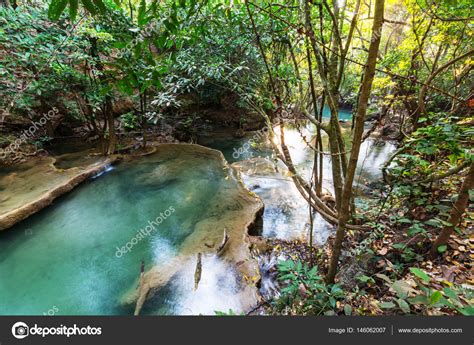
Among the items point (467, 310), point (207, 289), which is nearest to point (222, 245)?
point (207, 289)

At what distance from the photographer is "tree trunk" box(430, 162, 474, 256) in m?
1.64

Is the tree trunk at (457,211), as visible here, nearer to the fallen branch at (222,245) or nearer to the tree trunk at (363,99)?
the tree trunk at (363,99)

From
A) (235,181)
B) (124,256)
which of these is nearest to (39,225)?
(124,256)

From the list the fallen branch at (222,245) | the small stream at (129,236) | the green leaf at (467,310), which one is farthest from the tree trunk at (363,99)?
the fallen branch at (222,245)

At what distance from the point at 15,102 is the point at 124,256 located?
5506 millimetres

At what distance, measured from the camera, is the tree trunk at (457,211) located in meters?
1.64

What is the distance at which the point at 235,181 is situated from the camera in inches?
228

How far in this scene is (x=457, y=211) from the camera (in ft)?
5.78

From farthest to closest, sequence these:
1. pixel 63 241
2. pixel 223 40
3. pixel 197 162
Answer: pixel 197 162 → pixel 63 241 → pixel 223 40

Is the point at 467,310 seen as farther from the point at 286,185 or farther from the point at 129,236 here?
the point at 286,185

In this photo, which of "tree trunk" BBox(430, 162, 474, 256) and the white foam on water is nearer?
"tree trunk" BBox(430, 162, 474, 256)

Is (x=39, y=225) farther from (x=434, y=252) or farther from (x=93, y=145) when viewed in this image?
(x=434, y=252)

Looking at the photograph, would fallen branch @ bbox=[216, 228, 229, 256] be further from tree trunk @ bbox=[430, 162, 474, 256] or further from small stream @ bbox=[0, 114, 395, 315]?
tree trunk @ bbox=[430, 162, 474, 256]

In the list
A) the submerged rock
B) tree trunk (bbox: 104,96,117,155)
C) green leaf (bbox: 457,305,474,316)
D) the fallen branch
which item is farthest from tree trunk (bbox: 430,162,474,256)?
tree trunk (bbox: 104,96,117,155)
